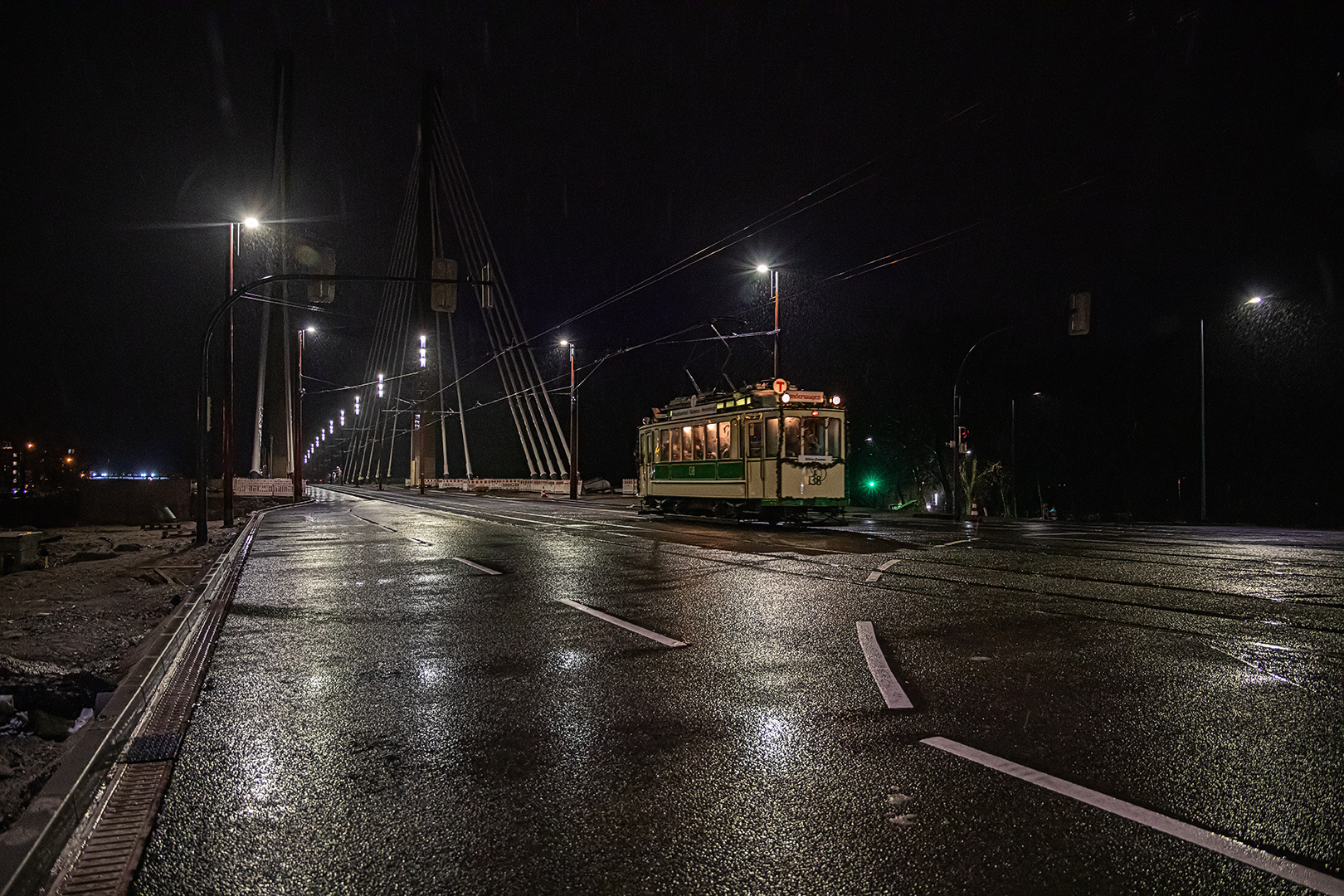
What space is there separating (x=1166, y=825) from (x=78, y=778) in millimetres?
4686

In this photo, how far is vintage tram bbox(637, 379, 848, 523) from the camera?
20.5 metres

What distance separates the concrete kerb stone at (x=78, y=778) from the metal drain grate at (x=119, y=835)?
0.27ft

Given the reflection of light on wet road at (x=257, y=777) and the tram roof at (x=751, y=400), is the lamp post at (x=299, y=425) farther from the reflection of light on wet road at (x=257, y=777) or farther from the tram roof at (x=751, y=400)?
the reflection of light on wet road at (x=257, y=777)

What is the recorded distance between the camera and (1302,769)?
12.6ft

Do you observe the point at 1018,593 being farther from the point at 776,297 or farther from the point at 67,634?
the point at 776,297

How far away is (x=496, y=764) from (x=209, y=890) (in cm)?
139

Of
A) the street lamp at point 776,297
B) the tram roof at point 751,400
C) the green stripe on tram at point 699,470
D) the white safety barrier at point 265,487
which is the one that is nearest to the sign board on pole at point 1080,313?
the tram roof at point 751,400

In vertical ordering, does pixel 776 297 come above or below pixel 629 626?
above

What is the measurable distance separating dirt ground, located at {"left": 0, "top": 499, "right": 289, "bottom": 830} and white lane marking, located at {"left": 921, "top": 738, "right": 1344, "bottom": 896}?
4.31 meters

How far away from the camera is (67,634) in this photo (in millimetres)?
7938

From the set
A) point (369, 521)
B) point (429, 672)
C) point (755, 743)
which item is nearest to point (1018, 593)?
point (755, 743)

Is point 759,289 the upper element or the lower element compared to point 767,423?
upper

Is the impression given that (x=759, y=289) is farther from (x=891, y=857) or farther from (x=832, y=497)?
(x=891, y=857)

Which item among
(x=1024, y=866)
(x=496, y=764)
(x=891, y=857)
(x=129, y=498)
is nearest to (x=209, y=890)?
(x=496, y=764)
